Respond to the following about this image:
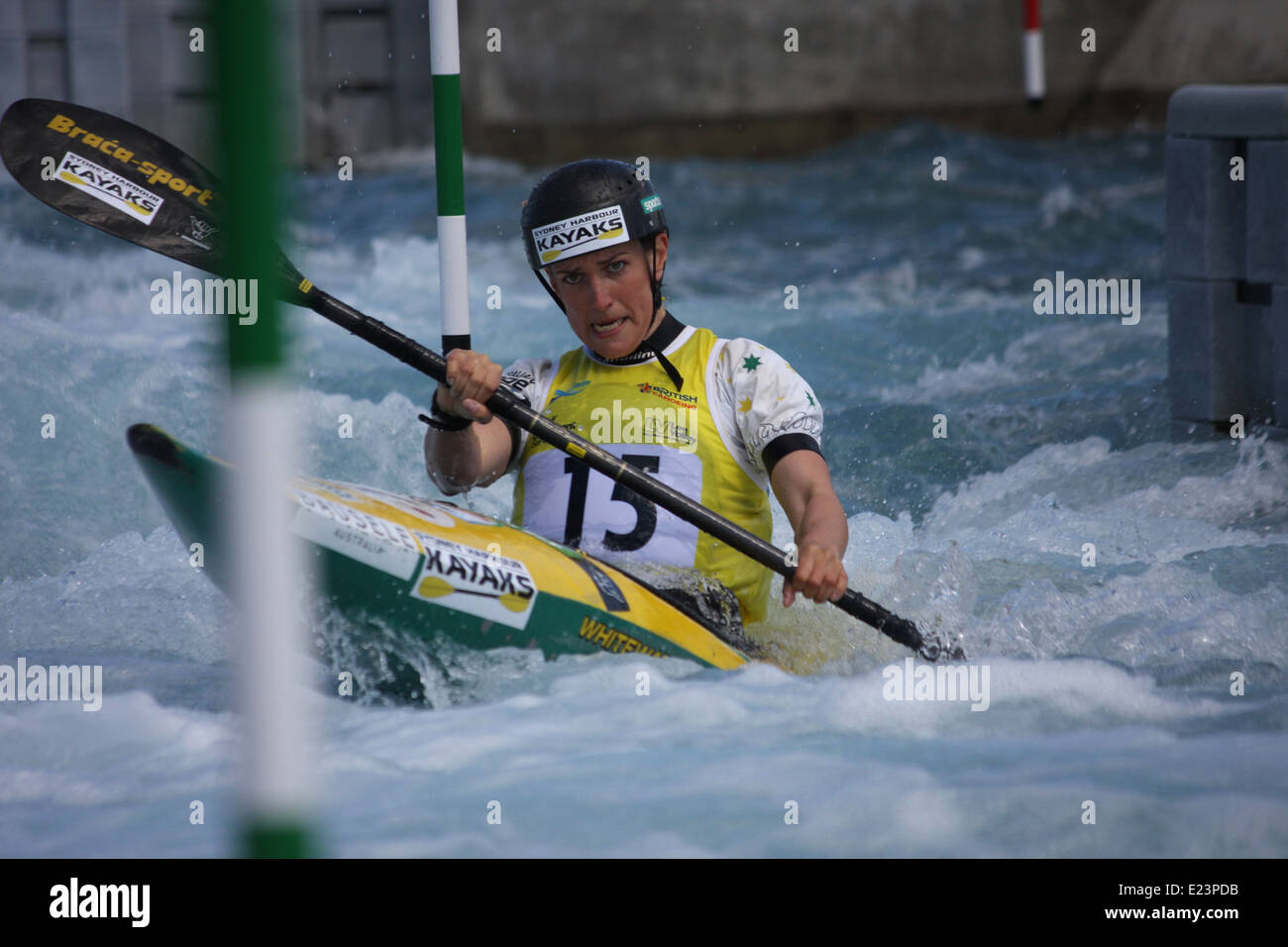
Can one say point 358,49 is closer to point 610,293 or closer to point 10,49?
point 10,49

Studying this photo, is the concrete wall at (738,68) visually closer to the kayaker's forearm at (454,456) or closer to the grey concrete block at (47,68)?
the grey concrete block at (47,68)

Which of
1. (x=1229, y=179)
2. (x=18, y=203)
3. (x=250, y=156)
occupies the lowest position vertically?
(x=250, y=156)

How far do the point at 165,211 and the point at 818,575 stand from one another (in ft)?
5.01

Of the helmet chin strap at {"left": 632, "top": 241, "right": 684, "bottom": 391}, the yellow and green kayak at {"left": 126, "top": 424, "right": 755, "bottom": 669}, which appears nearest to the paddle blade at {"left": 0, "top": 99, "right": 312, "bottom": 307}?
the yellow and green kayak at {"left": 126, "top": 424, "right": 755, "bottom": 669}

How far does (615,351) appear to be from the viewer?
3051mm

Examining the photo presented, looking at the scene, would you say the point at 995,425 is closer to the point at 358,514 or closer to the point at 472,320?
the point at 472,320

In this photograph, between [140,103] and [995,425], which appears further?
[140,103]

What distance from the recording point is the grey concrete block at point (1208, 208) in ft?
15.5

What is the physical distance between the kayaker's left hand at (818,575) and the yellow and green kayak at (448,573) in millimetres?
276

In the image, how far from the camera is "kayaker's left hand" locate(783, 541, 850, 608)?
272 cm

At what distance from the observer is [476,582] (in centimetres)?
262

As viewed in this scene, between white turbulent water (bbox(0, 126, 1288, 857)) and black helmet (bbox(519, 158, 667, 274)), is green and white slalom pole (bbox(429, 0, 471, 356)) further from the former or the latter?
white turbulent water (bbox(0, 126, 1288, 857))
